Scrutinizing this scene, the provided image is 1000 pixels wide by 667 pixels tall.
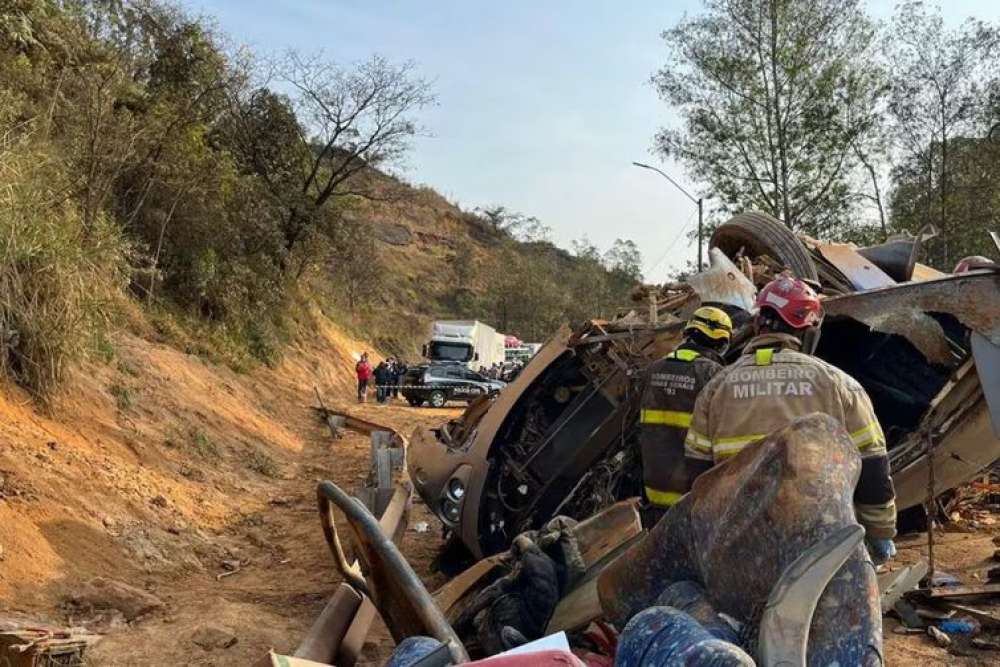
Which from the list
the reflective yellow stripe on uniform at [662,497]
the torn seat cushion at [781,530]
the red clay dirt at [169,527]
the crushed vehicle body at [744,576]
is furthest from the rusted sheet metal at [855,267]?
the torn seat cushion at [781,530]

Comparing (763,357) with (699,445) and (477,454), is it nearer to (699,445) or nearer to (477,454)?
(699,445)

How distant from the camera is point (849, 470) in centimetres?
228

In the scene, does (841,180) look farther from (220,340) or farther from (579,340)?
(579,340)

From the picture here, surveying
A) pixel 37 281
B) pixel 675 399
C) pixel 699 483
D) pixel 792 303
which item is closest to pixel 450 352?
pixel 37 281

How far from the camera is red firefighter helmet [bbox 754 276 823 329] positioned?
3572 millimetres

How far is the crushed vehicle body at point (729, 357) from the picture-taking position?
4875 millimetres

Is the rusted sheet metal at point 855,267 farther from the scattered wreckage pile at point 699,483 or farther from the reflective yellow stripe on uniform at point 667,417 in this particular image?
the reflective yellow stripe on uniform at point 667,417

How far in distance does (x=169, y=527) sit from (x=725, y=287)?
4.87m

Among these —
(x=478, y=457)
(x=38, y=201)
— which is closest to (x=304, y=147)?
(x=38, y=201)

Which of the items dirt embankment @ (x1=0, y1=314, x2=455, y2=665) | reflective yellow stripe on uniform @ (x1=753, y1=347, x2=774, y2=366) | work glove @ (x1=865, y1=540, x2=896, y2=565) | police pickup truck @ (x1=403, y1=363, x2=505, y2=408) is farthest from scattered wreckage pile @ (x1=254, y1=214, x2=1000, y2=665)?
police pickup truck @ (x1=403, y1=363, x2=505, y2=408)

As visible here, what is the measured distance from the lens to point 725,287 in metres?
5.45

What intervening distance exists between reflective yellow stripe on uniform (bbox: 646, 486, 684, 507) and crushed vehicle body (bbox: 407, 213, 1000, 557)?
1.30m

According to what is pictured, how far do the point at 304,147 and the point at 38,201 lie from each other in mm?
20269

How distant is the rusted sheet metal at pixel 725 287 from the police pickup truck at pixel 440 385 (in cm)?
2086
